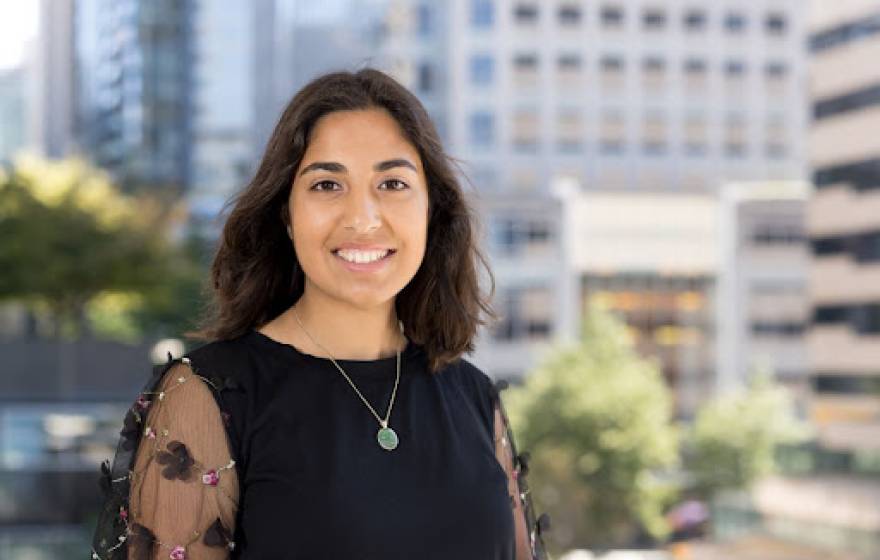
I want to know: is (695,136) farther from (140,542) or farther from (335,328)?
(140,542)

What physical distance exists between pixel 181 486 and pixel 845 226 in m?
28.0

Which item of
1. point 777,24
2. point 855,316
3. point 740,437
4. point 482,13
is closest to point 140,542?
point 740,437

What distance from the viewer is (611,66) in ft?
102

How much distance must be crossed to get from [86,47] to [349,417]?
3249 cm

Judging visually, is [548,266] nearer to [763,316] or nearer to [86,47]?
[763,316]

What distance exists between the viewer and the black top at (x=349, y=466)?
978 mm

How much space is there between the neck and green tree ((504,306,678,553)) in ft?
66.6

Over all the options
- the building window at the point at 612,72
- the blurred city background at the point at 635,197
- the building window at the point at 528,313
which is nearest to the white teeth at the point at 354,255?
the blurred city background at the point at 635,197

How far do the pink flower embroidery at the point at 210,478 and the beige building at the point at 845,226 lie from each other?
2582 centimetres

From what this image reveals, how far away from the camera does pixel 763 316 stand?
1276 inches

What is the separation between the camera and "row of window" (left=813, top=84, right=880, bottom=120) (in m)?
26.4

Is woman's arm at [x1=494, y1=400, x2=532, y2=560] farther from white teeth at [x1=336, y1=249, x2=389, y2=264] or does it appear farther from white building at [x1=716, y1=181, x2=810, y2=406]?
white building at [x1=716, y1=181, x2=810, y2=406]

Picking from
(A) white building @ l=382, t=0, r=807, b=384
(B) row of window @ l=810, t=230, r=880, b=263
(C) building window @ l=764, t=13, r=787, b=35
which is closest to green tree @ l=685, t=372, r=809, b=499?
(B) row of window @ l=810, t=230, r=880, b=263

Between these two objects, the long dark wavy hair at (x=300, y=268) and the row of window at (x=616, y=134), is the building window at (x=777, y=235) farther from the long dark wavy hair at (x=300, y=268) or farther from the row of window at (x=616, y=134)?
the long dark wavy hair at (x=300, y=268)
